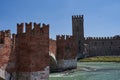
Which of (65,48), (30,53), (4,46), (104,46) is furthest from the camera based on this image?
(104,46)

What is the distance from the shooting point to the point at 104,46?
90.9 metres

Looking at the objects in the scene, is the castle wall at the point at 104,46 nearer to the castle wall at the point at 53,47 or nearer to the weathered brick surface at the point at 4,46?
the castle wall at the point at 53,47

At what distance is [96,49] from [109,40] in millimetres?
5006

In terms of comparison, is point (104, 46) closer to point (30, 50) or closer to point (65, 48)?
point (65, 48)

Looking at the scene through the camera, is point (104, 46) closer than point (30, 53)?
No

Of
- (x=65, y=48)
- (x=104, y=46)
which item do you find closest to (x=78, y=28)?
(x=104, y=46)

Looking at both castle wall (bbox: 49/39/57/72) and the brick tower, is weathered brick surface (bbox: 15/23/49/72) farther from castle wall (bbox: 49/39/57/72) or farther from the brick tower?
the brick tower

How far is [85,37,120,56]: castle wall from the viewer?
90000 mm

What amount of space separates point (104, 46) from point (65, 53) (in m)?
48.8

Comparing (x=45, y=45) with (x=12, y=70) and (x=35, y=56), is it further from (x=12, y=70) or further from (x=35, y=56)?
(x=12, y=70)

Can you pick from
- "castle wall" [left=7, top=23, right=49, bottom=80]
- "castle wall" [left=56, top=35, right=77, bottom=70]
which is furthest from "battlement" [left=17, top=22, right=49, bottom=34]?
"castle wall" [left=56, top=35, right=77, bottom=70]

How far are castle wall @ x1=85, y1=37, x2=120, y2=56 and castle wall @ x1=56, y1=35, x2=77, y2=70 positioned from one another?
44696 mm

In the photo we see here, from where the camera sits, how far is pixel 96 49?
296ft

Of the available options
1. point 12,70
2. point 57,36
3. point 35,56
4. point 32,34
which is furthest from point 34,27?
point 57,36
